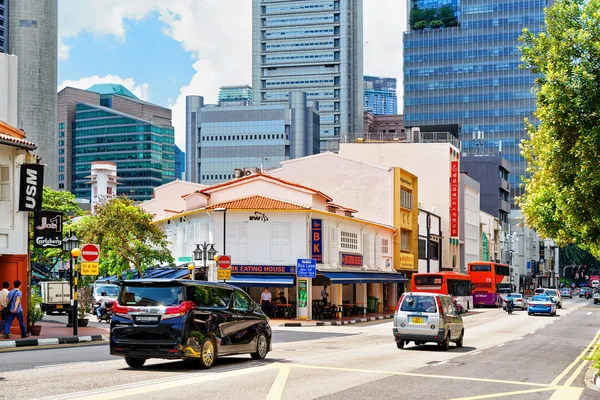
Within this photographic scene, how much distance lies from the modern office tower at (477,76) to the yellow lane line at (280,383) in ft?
588

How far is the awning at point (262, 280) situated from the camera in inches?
1921

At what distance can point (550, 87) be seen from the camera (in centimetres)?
2147

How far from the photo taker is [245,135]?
188 metres

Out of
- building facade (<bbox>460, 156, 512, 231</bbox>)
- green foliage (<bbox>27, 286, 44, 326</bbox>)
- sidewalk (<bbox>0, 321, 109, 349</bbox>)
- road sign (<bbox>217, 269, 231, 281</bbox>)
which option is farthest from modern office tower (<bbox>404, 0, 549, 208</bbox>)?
green foliage (<bbox>27, 286, 44, 326</bbox>)

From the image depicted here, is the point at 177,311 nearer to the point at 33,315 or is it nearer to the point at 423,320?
the point at 423,320

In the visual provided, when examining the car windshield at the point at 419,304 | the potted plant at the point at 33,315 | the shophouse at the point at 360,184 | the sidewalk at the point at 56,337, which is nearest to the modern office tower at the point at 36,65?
the shophouse at the point at 360,184

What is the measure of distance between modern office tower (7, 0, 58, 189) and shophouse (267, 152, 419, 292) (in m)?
123

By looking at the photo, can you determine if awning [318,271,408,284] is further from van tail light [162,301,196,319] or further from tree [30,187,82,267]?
van tail light [162,301,196,319]

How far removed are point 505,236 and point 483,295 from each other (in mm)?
63561

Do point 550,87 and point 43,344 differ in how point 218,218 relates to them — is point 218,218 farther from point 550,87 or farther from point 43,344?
point 550,87

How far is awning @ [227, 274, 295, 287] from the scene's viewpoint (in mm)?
48781

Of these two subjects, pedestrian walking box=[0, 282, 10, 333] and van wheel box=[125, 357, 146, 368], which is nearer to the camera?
van wheel box=[125, 357, 146, 368]

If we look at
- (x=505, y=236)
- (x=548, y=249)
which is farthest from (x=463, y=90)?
(x=505, y=236)

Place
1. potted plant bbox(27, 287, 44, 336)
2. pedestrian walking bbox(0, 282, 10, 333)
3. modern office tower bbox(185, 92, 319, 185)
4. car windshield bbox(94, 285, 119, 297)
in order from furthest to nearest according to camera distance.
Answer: modern office tower bbox(185, 92, 319, 185) → car windshield bbox(94, 285, 119, 297) → potted plant bbox(27, 287, 44, 336) → pedestrian walking bbox(0, 282, 10, 333)
